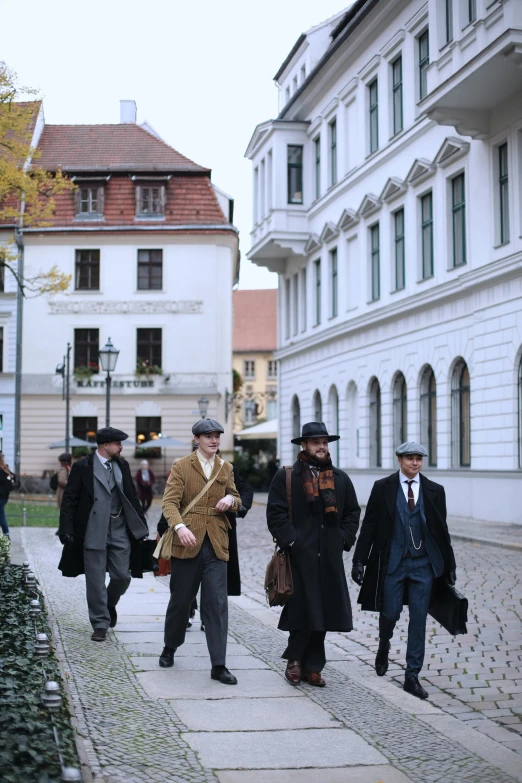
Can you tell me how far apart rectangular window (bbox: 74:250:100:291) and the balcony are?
2502 centimetres

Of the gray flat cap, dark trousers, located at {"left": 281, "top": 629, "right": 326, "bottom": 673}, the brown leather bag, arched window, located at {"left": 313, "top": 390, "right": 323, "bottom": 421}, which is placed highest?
arched window, located at {"left": 313, "top": 390, "right": 323, "bottom": 421}

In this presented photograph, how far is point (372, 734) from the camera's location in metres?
6.71

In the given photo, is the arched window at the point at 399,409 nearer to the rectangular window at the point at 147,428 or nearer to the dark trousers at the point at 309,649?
the rectangular window at the point at 147,428

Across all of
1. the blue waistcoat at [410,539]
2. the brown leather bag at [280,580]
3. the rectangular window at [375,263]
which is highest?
the rectangular window at [375,263]

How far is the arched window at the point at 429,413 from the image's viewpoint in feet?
100

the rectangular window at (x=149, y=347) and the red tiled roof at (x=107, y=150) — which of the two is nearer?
the rectangular window at (x=149, y=347)

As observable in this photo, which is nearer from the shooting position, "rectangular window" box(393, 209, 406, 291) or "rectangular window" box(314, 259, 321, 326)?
"rectangular window" box(393, 209, 406, 291)

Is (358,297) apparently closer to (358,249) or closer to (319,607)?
Answer: (358,249)

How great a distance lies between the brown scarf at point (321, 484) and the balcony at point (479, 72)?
15960 millimetres

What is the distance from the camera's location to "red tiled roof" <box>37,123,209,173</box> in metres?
49.7

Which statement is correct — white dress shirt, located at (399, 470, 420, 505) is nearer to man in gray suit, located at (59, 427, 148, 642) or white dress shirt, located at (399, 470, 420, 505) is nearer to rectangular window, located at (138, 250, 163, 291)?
man in gray suit, located at (59, 427, 148, 642)

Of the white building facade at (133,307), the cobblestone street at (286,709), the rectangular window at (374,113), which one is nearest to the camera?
the cobblestone street at (286,709)

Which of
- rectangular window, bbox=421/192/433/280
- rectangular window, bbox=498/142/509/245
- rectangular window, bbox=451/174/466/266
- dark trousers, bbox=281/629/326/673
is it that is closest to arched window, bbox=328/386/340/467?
rectangular window, bbox=421/192/433/280

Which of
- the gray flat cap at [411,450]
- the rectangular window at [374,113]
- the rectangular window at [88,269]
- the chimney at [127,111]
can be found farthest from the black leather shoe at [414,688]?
the chimney at [127,111]
